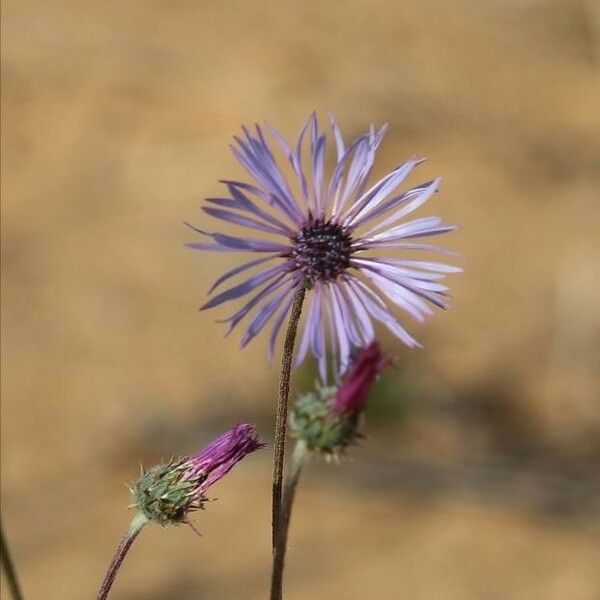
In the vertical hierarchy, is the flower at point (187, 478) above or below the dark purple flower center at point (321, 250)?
below

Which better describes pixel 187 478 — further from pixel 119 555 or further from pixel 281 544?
pixel 281 544

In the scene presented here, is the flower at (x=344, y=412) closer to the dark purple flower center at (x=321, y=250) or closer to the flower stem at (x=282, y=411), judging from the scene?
the flower stem at (x=282, y=411)

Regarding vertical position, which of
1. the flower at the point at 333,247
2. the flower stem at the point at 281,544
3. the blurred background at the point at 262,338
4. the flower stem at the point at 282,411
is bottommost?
the flower stem at the point at 281,544

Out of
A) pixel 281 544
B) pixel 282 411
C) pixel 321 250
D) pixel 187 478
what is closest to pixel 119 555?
pixel 187 478

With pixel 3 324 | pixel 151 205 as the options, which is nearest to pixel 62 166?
pixel 151 205

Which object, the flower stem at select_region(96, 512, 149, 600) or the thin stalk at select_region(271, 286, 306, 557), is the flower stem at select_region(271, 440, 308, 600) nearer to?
the thin stalk at select_region(271, 286, 306, 557)

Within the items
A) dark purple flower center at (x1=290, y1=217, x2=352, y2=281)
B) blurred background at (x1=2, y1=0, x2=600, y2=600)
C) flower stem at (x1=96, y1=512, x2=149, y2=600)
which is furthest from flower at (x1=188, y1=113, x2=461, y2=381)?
blurred background at (x1=2, y1=0, x2=600, y2=600)

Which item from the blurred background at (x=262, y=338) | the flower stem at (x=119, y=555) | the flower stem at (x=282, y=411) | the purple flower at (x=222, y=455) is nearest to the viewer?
the flower stem at (x=282, y=411)

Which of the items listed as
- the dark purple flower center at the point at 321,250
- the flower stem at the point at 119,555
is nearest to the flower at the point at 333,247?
the dark purple flower center at the point at 321,250
